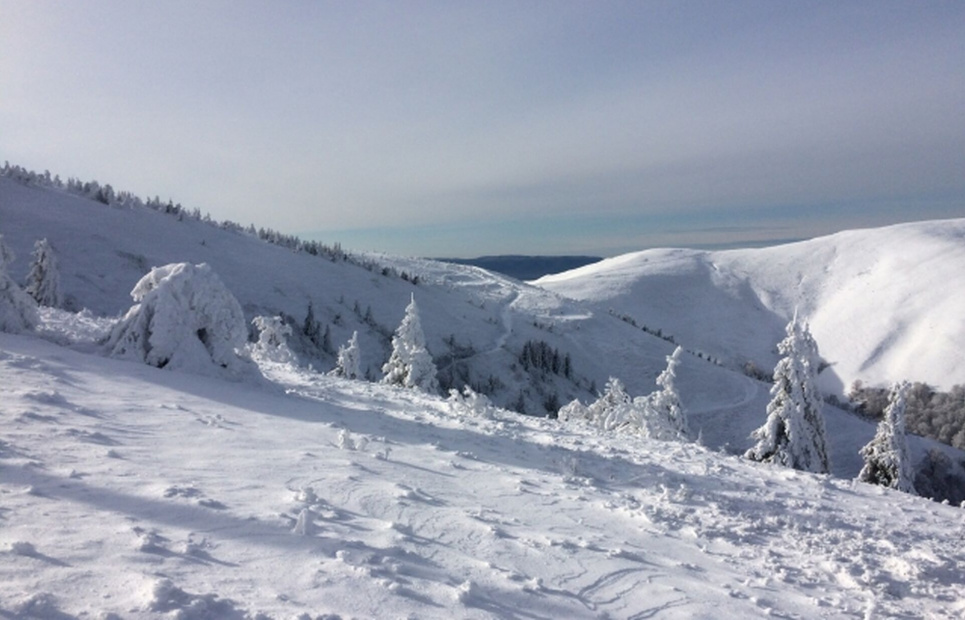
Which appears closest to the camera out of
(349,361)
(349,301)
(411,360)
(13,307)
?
(13,307)

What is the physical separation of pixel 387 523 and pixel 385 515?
30cm

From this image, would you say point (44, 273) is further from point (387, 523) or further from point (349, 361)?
point (387, 523)

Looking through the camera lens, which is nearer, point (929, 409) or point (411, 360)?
point (411, 360)

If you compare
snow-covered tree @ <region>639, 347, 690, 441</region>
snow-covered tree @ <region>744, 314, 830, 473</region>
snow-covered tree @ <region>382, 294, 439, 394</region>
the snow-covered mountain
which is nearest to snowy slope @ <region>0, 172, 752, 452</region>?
snow-covered tree @ <region>382, 294, 439, 394</region>

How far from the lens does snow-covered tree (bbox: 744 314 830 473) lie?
25.0 m

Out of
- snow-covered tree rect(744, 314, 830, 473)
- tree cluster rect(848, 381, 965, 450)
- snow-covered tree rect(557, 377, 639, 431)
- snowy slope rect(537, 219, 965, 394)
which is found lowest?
tree cluster rect(848, 381, 965, 450)

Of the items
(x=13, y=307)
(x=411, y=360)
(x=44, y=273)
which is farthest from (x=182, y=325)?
(x=44, y=273)

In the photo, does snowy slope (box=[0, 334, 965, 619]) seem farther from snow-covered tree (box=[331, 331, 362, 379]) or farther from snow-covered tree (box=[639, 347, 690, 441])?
snow-covered tree (box=[331, 331, 362, 379])

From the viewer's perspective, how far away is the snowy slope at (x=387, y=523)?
16.3 ft

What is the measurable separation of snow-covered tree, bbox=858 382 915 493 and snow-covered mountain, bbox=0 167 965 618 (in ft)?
57.9

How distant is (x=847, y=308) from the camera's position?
166 metres

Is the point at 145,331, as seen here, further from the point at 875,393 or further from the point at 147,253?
the point at 875,393

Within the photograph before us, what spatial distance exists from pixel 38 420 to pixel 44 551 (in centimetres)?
448

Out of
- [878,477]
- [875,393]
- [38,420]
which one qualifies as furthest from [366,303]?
[875,393]
